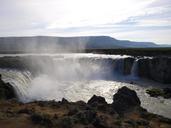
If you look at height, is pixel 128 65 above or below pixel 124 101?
above

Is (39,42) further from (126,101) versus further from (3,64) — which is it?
(126,101)

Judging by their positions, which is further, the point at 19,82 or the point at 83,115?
the point at 19,82

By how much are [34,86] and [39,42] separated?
109 metres

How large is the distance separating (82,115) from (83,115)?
0.06 meters

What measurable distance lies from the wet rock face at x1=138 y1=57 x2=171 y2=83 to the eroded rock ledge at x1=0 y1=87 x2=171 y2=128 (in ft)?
63.9

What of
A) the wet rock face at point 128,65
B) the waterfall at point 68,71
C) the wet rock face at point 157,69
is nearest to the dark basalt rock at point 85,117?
the waterfall at point 68,71

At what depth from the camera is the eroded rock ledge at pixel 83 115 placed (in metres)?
15.3

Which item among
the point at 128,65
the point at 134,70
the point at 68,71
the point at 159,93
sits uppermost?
the point at 128,65

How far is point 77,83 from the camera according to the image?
3862cm

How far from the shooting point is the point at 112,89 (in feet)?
111

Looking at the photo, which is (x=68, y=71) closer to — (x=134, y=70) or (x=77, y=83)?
(x=77, y=83)

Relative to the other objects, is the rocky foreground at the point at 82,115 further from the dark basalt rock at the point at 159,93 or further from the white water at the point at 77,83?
the dark basalt rock at the point at 159,93

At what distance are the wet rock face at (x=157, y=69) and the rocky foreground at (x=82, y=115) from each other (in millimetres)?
19448

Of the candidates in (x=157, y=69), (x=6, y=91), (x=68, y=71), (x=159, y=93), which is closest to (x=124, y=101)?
(x=6, y=91)
